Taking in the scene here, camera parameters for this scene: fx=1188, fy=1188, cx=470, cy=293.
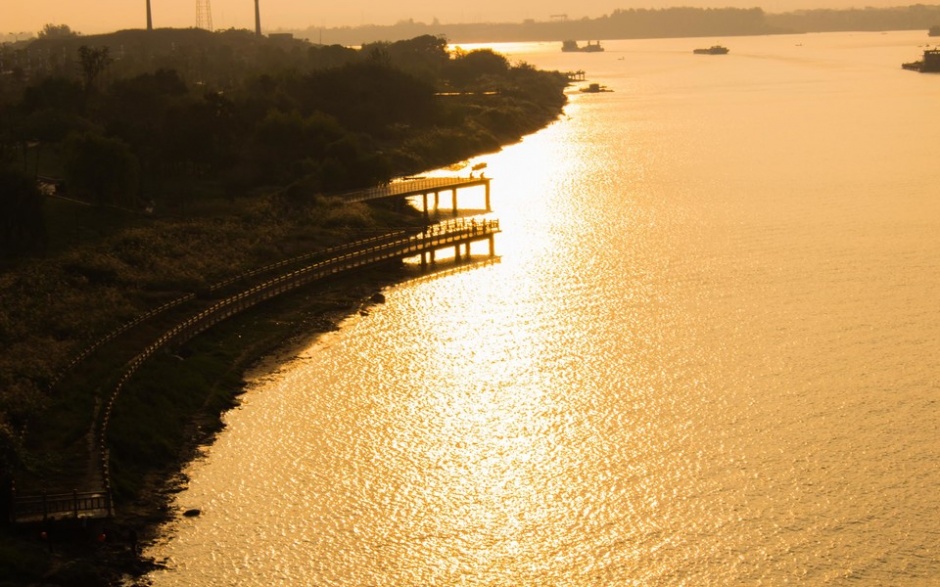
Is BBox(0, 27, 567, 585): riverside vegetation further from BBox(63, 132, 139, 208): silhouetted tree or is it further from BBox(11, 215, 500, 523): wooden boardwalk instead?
BBox(11, 215, 500, 523): wooden boardwalk

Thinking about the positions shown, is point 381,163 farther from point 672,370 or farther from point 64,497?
point 64,497

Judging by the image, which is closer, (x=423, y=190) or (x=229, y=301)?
(x=229, y=301)

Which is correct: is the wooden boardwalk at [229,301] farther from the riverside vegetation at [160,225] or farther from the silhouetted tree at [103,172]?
the silhouetted tree at [103,172]

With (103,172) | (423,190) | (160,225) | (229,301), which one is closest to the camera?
(229,301)

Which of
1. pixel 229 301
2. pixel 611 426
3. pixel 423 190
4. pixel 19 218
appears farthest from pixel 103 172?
pixel 611 426

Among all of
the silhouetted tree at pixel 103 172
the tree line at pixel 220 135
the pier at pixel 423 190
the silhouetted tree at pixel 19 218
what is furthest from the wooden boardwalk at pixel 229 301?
the silhouetted tree at pixel 103 172

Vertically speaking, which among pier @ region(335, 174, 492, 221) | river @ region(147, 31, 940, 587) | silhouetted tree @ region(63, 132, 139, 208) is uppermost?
silhouetted tree @ region(63, 132, 139, 208)

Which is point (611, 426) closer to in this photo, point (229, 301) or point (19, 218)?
point (229, 301)

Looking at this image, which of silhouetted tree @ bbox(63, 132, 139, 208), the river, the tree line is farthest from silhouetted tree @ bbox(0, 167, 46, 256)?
the river
